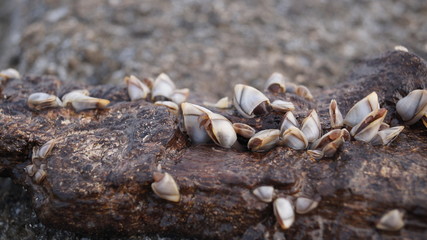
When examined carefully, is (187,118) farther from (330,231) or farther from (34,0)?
(34,0)

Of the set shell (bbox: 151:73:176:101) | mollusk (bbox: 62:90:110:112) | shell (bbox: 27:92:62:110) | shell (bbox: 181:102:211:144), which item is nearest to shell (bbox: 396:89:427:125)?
shell (bbox: 181:102:211:144)

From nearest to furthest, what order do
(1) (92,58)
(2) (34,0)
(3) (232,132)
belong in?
(3) (232,132) → (1) (92,58) → (2) (34,0)

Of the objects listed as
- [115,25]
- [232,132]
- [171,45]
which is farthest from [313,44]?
[232,132]

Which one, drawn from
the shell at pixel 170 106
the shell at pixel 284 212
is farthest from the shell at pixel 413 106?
the shell at pixel 170 106

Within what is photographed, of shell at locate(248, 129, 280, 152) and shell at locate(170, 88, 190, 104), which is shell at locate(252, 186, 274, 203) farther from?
shell at locate(170, 88, 190, 104)

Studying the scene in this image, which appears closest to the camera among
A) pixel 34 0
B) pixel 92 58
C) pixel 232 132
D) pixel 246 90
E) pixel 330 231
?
pixel 330 231

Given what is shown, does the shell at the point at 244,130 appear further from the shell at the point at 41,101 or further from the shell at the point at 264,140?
the shell at the point at 41,101

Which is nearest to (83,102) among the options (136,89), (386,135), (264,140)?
(136,89)
